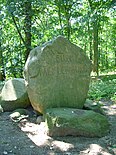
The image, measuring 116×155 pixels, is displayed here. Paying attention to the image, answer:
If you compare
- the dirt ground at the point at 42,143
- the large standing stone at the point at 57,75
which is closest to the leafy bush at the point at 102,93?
the large standing stone at the point at 57,75

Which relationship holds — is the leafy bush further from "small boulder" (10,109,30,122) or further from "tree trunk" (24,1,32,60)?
"tree trunk" (24,1,32,60)

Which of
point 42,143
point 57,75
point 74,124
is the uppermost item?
point 57,75

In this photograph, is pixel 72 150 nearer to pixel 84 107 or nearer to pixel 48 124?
pixel 48 124

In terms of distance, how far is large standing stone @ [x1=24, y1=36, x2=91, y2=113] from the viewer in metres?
5.01

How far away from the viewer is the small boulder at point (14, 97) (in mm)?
5895

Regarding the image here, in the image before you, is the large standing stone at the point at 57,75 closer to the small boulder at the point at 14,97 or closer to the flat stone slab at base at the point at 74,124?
the flat stone slab at base at the point at 74,124

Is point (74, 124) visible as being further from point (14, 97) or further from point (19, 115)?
point (14, 97)

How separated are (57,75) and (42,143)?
1529mm

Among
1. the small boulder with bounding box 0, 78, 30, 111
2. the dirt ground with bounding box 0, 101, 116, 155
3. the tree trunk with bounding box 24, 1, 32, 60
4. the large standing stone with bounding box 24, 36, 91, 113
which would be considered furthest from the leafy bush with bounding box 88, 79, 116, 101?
the tree trunk with bounding box 24, 1, 32, 60

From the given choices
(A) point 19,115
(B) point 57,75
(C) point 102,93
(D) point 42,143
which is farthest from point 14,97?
(C) point 102,93

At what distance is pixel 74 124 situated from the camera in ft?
14.3

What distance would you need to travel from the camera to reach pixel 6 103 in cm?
595

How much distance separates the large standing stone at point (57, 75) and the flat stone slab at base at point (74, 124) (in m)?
0.57

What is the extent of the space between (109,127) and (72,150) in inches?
44.9
